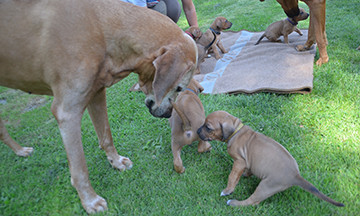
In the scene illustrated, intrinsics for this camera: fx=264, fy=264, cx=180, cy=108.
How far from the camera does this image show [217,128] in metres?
2.91

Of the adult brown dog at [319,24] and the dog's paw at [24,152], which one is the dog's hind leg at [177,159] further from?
the adult brown dog at [319,24]

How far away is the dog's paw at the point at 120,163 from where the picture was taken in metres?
3.33

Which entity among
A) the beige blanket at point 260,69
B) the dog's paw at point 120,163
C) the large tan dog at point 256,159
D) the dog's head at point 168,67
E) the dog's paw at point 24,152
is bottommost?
the beige blanket at point 260,69

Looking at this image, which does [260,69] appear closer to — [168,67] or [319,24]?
[319,24]

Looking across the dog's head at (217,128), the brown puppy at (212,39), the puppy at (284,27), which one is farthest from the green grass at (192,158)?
the brown puppy at (212,39)

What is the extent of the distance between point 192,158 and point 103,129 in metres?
1.17

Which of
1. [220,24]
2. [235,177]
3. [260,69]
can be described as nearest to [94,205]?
[235,177]

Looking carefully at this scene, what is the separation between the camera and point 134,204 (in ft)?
9.19

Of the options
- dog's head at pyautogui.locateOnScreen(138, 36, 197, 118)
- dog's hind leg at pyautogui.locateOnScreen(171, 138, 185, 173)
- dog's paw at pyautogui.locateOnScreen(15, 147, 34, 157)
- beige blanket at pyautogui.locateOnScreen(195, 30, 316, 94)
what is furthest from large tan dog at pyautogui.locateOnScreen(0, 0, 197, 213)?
beige blanket at pyautogui.locateOnScreen(195, 30, 316, 94)

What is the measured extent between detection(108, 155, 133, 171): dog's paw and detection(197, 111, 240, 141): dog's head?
3.42ft

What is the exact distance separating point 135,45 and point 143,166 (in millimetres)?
1575

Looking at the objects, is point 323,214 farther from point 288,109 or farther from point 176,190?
point 288,109

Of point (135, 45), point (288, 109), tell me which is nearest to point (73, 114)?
point (135, 45)

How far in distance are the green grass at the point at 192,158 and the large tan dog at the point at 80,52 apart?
667 millimetres
